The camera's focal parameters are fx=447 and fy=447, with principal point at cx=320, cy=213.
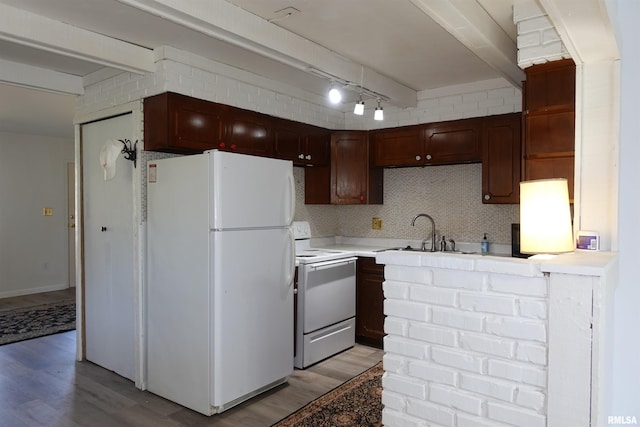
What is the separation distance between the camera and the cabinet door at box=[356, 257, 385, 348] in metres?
4.08

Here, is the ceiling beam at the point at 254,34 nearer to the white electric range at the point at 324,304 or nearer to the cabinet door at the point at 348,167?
the cabinet door at the point at 348,167

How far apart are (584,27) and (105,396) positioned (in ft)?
11.4

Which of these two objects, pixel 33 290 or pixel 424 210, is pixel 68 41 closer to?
pixel 424 210

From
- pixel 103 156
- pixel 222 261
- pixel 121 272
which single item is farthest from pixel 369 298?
pixel 103 156

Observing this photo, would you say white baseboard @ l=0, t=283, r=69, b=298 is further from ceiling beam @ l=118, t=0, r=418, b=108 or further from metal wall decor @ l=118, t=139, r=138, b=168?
ceiling beam @ l=118, t=0, r=418, b=108

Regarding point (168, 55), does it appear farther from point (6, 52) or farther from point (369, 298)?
point (369, 298)

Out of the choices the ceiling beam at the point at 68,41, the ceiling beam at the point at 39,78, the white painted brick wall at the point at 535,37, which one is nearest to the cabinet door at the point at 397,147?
the white painted brick wall at the point at 535,37

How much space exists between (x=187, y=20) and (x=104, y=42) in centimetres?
90

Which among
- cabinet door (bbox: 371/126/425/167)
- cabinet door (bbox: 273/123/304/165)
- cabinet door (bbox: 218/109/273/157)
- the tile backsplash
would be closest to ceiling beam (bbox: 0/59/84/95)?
cabinet door (bbox: 218/109/273/157)

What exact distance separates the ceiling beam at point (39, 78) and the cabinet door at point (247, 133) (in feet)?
4.42

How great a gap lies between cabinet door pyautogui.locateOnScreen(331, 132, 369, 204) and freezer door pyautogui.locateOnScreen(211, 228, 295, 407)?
132cm

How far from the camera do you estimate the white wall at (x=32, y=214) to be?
629 centimetres

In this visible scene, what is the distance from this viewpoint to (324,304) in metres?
3.77

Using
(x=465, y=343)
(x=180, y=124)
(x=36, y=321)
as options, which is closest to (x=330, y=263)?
(x=180, y=124)
